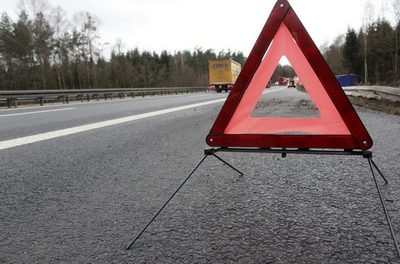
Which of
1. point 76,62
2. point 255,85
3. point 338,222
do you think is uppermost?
point 76,62

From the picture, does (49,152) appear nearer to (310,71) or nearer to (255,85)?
(255,85)

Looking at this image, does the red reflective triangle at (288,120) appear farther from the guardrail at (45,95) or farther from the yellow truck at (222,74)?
the yellow truck at (222,74)

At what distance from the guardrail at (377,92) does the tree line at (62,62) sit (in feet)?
168

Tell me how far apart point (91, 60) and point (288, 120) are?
71.9 metres

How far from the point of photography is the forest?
51125 mm

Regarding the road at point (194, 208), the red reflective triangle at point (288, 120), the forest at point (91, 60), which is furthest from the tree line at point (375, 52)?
the red reflective triangle at point (288, 120)

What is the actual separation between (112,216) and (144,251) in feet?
1.76

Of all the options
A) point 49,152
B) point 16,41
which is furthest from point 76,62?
point 49,152

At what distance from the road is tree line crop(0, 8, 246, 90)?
5503 cm

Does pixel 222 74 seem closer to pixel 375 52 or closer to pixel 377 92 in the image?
pixel 377 92

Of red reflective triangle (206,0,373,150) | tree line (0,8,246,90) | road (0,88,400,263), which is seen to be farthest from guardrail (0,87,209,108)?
tree line (0,8,246,90)

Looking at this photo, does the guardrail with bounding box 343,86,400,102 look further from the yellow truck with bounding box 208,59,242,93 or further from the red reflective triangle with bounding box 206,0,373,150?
the yellow truck with bounding box 208,59,242,93

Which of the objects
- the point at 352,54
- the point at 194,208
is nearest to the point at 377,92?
the point at 194,208

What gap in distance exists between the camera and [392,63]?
2603 inches
